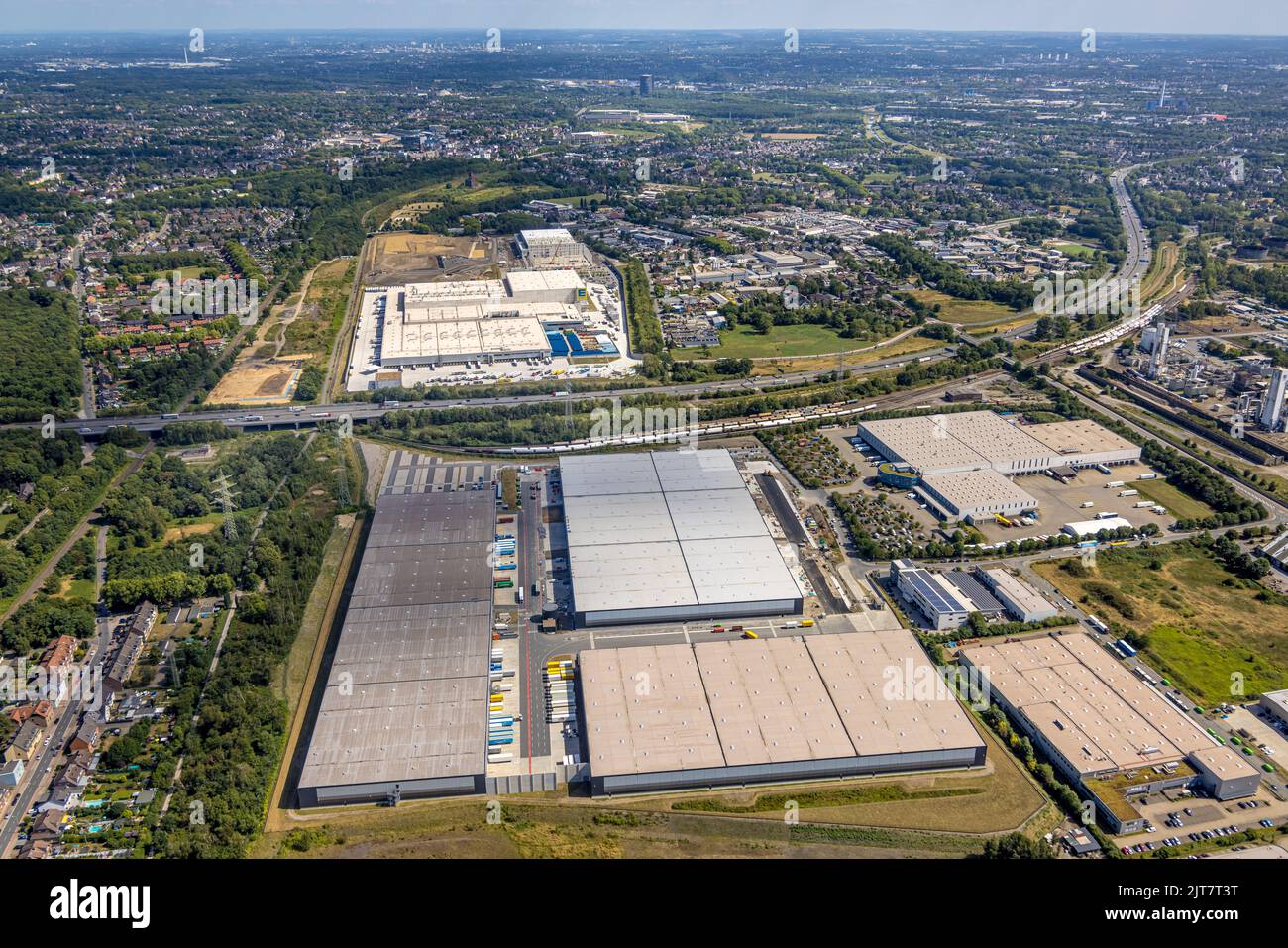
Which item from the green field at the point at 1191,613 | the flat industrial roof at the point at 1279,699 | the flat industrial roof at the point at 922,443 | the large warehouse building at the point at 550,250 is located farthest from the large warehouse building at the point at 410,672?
the large warehouse building at the point at 550,250

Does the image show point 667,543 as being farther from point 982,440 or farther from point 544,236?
point 544,236

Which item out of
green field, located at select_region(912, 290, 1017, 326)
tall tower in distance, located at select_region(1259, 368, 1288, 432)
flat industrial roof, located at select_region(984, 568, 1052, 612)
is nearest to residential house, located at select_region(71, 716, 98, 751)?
flat industrial roof, located at select_region(984, 568, 1052, 612)

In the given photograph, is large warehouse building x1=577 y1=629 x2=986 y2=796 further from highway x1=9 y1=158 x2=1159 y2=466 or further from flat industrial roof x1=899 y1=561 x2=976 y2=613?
highway x1=9 y1=158 x2=1159 y2=466

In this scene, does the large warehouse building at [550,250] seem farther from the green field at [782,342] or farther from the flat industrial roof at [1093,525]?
the flat industrial roof at [1093,525]

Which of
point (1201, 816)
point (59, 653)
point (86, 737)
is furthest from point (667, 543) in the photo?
point (59, 653)

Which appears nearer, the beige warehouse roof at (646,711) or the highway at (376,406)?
the beige warehouse roof at (646,711)
